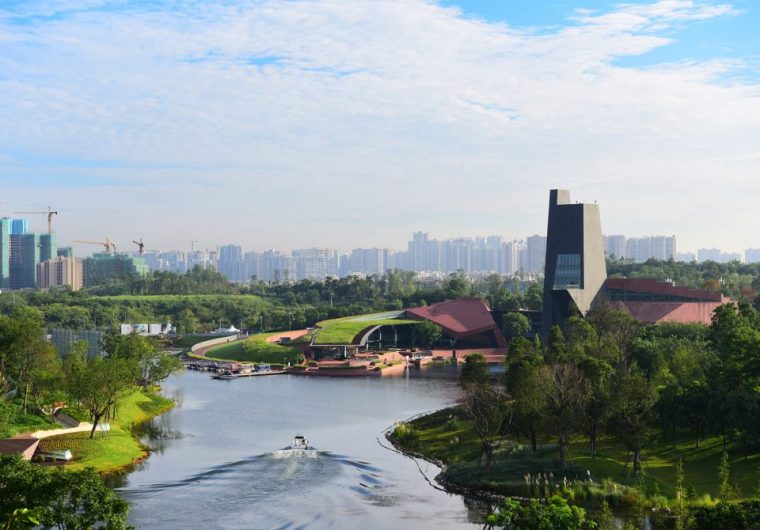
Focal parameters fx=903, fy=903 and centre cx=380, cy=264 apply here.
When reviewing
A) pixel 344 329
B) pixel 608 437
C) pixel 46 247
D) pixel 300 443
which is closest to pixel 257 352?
pixel 344 329

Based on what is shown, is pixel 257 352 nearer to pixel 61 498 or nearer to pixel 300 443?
pixel 300 443

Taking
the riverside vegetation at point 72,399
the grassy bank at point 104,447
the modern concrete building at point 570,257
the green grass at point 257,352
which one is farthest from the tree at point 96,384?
the modern concrete building at point 570,257

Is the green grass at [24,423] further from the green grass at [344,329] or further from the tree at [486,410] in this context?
the green grass at [344,329]

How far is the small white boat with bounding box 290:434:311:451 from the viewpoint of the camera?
31641 millimetres

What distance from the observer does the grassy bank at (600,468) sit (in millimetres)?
24344

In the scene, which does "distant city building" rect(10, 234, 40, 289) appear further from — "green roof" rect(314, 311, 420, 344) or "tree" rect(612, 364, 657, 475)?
"tree" rect(612, 364, 657, 475)

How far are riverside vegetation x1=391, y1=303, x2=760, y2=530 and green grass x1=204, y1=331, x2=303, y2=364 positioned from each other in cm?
2929

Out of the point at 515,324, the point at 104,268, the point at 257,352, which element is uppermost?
the point at 104,268

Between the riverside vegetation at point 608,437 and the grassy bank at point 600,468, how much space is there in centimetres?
3

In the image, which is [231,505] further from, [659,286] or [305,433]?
[659,286]

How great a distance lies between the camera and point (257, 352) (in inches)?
2539

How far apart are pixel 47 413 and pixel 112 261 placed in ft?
436

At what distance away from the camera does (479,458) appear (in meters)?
28.6

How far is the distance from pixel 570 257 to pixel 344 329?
17.7 m
